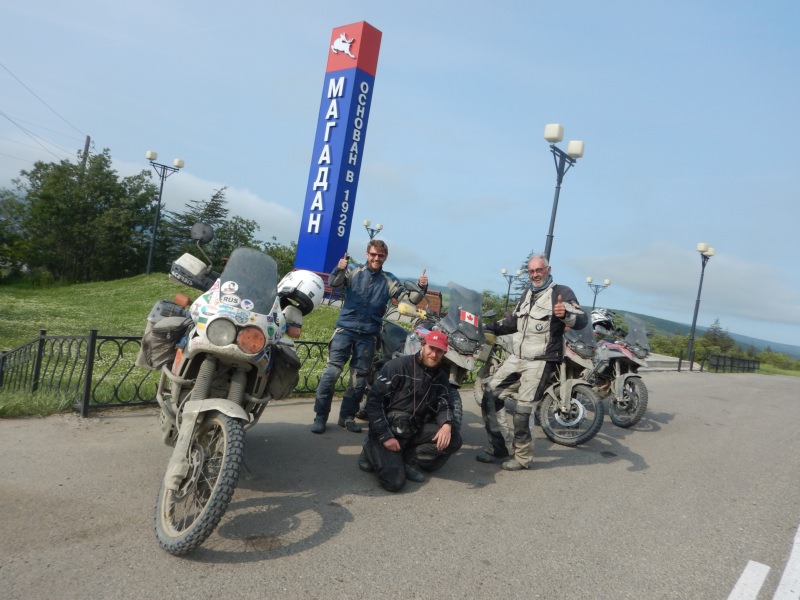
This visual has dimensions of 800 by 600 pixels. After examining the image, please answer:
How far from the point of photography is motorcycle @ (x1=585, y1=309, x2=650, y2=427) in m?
7.79

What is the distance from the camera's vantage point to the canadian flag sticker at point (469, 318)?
230 inches

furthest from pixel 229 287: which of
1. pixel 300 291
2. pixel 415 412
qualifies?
pixel 415 412

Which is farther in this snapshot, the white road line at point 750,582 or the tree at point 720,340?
the tree at point 720,340

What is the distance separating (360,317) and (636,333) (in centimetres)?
493

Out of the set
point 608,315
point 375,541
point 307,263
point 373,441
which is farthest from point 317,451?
point 307,263

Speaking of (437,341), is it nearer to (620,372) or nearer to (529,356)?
(529,356)

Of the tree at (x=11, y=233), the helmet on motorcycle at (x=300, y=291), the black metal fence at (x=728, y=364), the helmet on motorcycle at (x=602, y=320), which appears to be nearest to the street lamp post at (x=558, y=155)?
the helmet on motorcycle at (x=602, y=320)

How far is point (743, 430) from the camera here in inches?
342

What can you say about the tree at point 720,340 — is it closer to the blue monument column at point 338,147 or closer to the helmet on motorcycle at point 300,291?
the blue monument column at point 338,147

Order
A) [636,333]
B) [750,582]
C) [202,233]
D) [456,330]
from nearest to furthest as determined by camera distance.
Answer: [750,582], [202,233], [456,330], [636,333]

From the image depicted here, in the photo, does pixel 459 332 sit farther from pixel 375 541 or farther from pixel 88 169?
pixel 88 169

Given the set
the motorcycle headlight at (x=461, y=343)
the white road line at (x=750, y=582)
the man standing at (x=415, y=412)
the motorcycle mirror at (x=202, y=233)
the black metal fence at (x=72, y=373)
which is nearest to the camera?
the white road line at (x=750, y=582)

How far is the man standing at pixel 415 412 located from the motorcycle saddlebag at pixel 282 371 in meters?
0.81

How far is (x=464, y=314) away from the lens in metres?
5.89
